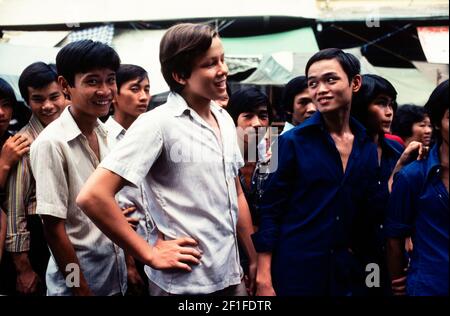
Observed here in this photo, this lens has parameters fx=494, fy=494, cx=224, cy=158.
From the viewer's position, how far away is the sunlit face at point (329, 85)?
5.66 feet

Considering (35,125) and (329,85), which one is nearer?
(329,85)

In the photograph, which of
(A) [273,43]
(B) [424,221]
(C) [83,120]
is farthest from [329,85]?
(A) [273,43]

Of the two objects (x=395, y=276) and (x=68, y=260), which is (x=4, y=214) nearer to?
(x=68, y=260)

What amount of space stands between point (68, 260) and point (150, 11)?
3530 mm

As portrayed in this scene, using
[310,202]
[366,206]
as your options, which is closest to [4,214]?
[310,202]

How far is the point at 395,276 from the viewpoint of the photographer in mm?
1671

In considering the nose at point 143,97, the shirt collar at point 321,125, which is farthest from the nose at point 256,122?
the shirt collar at point 321,125

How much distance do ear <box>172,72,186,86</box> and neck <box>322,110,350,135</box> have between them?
524 mm

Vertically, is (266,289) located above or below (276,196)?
below

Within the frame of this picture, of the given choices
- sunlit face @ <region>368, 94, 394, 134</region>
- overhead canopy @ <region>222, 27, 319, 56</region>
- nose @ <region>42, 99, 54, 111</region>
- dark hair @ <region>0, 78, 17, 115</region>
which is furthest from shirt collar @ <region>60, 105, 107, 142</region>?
overhead canopy @ <region>222, 27, 319, 56</region>

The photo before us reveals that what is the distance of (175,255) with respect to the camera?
61.4 inches

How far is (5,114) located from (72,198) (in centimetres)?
67

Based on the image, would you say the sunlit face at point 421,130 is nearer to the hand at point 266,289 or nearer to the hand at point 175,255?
the hand at point 266,289

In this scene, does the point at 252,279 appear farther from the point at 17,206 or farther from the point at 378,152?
the point at 17,206
